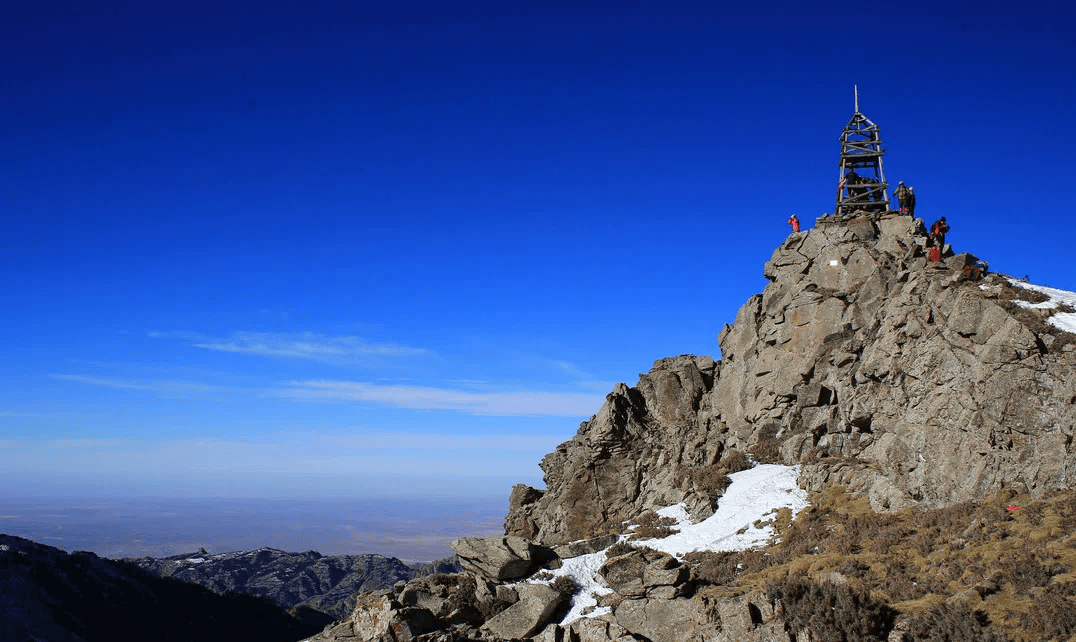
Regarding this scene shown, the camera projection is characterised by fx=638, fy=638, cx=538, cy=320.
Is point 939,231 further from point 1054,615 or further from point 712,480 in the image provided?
point 1054,615

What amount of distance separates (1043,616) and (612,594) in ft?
44.8

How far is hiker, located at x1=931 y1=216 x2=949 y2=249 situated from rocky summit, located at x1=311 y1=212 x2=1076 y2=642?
0.69 m

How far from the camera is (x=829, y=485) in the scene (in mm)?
29250

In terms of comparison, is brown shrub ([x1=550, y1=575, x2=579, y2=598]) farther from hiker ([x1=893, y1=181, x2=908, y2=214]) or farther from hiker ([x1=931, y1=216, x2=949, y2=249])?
hiker ([x1=893, y1=181, x2=908, y2=214])

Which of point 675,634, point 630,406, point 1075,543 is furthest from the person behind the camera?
point 630,406

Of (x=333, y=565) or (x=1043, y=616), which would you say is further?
(x=333, y=565)

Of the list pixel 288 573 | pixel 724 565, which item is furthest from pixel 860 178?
pixel 288 573

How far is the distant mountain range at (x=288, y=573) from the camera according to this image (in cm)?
15162

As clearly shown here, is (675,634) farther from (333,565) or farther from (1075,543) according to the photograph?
(333,565)

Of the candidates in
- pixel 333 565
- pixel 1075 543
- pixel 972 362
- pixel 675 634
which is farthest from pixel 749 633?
pixel 333 565

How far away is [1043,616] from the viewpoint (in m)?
16.7

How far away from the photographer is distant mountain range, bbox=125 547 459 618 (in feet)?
497

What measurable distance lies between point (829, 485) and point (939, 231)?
15260mm

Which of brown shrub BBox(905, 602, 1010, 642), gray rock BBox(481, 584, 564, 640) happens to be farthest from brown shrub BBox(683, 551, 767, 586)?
brown shrub BBox(905, 602, 1010, 642)
